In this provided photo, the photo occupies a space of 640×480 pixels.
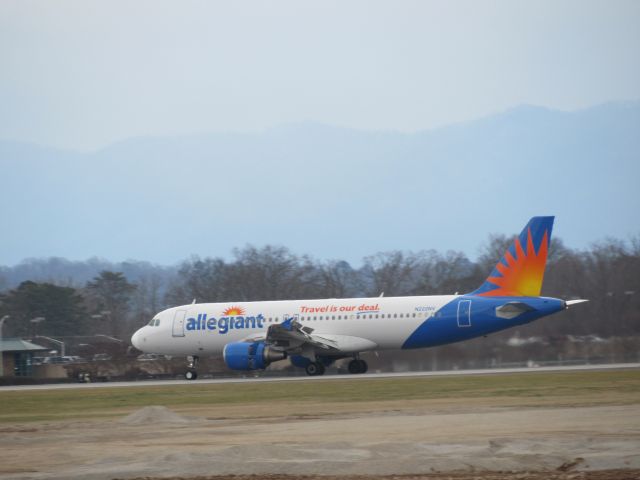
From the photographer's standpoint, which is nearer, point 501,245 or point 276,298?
point 276,298

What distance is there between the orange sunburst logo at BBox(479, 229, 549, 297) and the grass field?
504 cm

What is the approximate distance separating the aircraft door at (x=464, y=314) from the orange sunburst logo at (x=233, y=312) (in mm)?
10138

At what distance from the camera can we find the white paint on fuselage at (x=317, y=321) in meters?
41.8

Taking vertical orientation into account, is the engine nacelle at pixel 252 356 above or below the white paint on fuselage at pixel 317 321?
below

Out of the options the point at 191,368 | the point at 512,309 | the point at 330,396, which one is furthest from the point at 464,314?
the point at 191,368

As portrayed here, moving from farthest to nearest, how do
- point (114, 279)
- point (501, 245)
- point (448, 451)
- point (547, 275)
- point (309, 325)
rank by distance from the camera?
1. point (114, 279)
2. point (501, 245)
3. point (547, 275)
4. point (309, 325)
5. point (448, 451)

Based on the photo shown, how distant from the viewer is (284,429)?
846 inches

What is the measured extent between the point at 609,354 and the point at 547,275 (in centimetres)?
2113

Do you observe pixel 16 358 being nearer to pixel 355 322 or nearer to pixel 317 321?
pixel 317 321

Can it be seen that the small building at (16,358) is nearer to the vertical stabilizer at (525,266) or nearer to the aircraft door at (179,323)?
the aircraft door at (179,323)

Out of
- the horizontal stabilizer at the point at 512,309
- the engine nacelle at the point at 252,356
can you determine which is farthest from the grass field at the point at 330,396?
the horizontal stabilizer at the point at 512,309

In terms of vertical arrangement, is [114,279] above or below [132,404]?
above

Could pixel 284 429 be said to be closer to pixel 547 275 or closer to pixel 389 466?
pixel 389 466

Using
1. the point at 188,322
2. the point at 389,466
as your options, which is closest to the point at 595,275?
the point at 188,322
